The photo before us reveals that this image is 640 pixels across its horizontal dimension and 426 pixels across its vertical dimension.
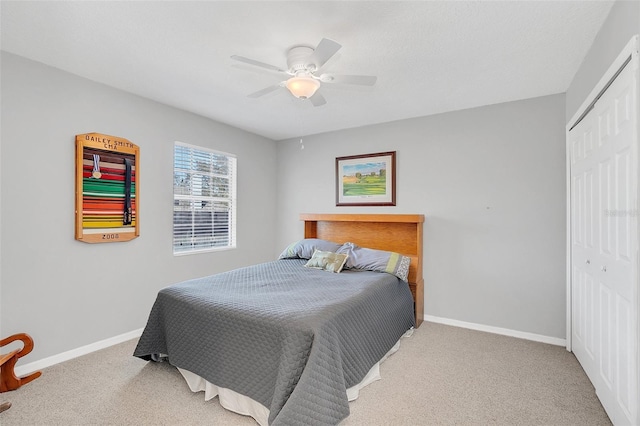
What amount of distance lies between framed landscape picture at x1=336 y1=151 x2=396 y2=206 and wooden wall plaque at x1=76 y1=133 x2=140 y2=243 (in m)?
2.40

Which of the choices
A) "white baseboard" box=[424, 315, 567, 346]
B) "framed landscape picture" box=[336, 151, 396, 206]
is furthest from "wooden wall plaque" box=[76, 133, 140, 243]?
"white baseboard" box=[424, 315, 567, 346]

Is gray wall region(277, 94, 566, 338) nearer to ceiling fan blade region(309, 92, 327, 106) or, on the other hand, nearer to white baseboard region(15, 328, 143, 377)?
ceiling fan blade region(309, 92, 327, 106)

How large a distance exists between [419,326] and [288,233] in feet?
7.40

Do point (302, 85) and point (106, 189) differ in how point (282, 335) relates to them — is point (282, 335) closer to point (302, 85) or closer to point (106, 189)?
point (302, 85)

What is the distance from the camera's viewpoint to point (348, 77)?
2.05m

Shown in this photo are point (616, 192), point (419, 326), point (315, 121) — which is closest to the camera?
point (616, 192)

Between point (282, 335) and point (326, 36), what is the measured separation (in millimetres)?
1890

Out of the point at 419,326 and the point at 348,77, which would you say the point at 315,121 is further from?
the point at 419,326

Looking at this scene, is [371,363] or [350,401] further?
[371,363]

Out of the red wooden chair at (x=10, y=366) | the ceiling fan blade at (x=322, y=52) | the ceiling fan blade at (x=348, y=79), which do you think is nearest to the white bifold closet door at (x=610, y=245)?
the ceiling fan blade at (x=348, y=79)

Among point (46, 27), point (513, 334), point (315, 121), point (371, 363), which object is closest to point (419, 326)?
point (513, 334)

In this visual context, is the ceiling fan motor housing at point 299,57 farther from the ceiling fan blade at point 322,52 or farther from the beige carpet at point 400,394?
the beige carpet at point 400,394

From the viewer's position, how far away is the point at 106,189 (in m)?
2.85

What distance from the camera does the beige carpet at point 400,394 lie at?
1877 mm
